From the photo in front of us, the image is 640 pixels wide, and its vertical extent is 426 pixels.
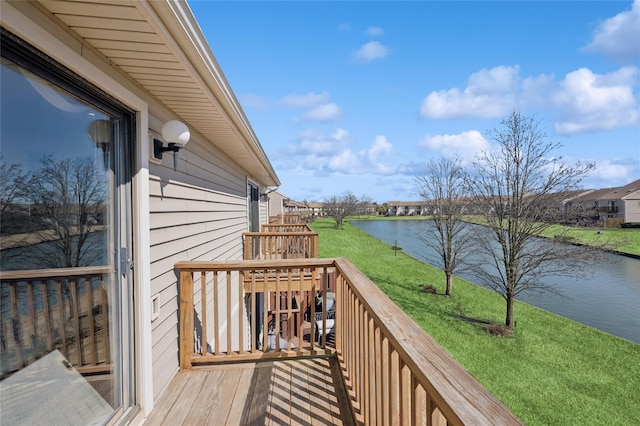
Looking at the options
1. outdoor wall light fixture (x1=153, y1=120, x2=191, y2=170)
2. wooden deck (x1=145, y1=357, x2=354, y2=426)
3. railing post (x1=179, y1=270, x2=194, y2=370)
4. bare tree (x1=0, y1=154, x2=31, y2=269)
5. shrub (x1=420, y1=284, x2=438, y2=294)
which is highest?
outdoor wall light fixture (x1=153, y1=120, x2=191, y2=170)

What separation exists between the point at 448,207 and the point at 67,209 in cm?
1282

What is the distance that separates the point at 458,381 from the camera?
815mm

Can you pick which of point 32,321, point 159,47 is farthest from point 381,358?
point 159,47

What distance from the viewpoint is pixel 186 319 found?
268cm

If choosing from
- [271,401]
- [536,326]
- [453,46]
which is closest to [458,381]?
[271,401]

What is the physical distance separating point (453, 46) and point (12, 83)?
11728 millimetres

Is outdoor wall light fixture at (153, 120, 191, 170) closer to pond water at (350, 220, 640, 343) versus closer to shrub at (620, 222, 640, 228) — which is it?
pond water at (350, 220, 640, 343)

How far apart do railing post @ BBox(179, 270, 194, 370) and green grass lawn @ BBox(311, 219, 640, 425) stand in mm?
5650

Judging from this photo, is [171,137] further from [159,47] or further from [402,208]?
[402,208]

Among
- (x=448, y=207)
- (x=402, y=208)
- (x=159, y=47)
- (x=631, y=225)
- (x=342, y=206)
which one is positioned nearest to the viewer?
(x=159, y=47)

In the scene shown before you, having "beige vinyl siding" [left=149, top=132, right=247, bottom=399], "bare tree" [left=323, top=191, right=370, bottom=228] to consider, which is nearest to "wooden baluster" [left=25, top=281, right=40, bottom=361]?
"beige vinyl siding" [left=149, top=132, right=247, bottom=399]

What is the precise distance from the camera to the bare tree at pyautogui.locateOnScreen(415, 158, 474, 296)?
1212 cm

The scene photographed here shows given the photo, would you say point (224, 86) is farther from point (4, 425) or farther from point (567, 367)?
point (567, 367)

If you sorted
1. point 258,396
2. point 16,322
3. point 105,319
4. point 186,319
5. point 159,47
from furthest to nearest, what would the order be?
1. point 186,319
2. point 258,396
3. point 105,319
4. point 159,47
5. point 16,322
